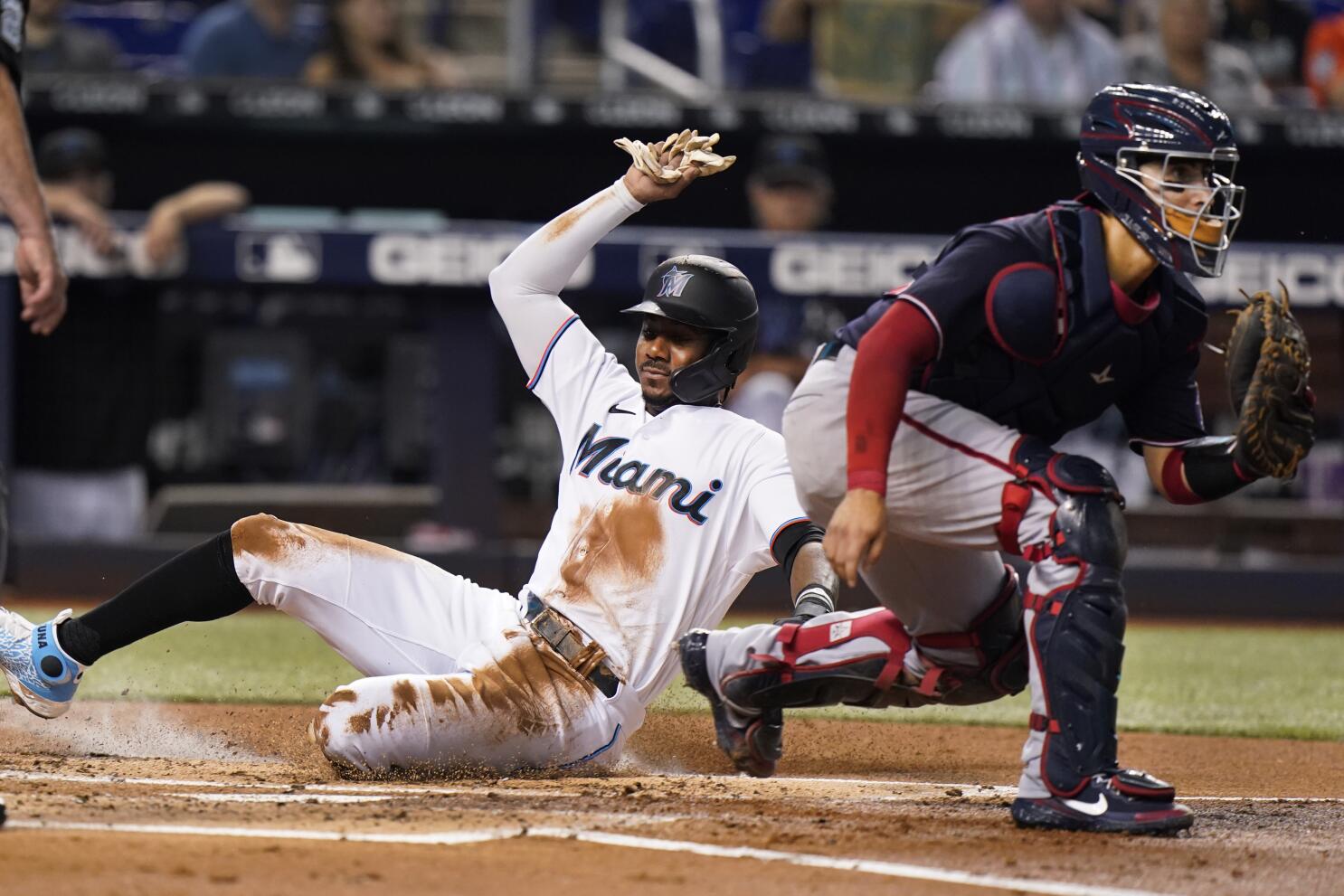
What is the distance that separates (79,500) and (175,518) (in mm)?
762

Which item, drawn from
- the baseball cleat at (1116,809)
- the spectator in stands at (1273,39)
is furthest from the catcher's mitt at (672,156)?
the spectator in stands at (1273,39)

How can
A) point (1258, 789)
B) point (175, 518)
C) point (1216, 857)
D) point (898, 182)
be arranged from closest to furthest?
point (1216, 857) < point (1258, 789) < point (175, 518) < point (898, 182)

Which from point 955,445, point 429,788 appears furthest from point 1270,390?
point 429,788

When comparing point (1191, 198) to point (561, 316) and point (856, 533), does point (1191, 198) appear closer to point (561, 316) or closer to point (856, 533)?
point (856, 533)

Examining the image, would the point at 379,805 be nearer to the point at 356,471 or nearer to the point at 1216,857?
the point at 1216,857

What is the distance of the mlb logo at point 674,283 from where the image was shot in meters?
3.77

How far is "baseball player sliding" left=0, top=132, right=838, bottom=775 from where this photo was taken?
138 inches

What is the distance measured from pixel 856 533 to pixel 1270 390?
33.8 inches

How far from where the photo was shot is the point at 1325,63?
9.84 meters

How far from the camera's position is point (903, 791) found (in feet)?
A: 12.5

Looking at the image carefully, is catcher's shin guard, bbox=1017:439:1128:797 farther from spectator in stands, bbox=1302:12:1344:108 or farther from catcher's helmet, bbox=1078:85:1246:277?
spectator in stands, bbox=1302:12:1344:108

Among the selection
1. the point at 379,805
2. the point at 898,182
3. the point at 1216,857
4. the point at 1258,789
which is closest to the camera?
the point at 1216,857

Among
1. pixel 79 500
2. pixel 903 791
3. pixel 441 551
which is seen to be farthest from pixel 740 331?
pixel 79 500

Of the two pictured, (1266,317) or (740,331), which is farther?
(740,331)
